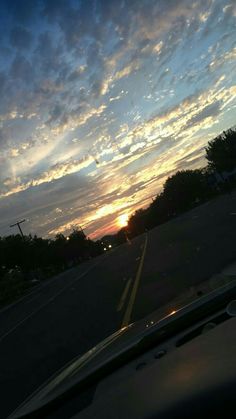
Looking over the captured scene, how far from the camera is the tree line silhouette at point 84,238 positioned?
71.9m

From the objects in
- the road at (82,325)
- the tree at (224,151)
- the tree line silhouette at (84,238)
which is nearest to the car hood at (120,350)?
the road at (82,325)

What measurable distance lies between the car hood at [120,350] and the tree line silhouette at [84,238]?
39.3 meters

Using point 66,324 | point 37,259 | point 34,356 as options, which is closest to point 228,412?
point 34,356

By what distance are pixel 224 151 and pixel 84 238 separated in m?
56.0

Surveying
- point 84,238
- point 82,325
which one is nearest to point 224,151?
point 84,238

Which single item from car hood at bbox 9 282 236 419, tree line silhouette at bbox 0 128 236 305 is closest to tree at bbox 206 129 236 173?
tree line silhouette at bbox 0 128 236 305

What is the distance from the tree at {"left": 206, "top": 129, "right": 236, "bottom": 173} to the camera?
271 feet

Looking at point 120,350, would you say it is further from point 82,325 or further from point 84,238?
point 84,238

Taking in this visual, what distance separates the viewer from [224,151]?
83.5 m

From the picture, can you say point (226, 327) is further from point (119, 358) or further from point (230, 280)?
point (230, 280)

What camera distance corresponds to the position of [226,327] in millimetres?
3283

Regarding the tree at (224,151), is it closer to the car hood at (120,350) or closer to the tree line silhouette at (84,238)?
the tree line silhouette at (84,238)

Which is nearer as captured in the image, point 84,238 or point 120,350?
point 120,350

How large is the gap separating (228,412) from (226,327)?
3.74 ft
